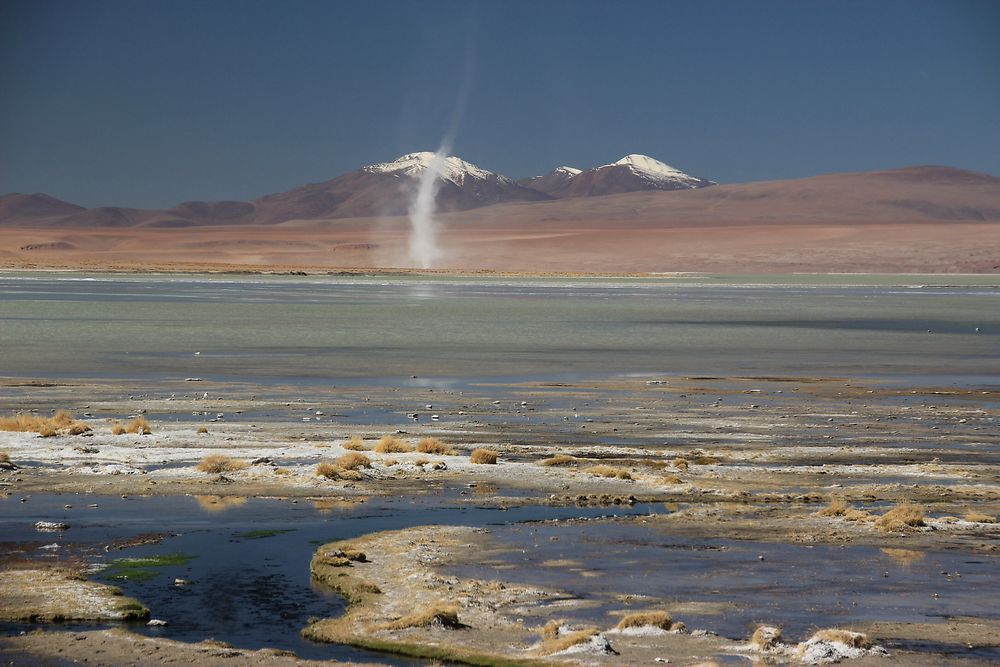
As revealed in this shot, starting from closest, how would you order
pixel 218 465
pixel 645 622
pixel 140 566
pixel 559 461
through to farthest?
pixel 645 622 → pixel 140 566 → pixel 218 465 → pixel 559 461

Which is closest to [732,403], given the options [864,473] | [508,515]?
[864,473]

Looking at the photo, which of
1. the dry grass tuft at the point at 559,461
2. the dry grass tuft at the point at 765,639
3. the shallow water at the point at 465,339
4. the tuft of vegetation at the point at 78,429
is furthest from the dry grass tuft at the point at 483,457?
the shallow water at the point at 465,339

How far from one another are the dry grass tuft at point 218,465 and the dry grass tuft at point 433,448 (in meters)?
2.38

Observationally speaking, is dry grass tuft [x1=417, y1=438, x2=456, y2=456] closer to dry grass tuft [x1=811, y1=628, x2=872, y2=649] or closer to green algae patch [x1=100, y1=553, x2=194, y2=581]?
green algae patch [x1=100, y1=553, x2=194, y2=581]

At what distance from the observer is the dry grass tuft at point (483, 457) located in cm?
1764

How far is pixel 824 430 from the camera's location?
21.5m

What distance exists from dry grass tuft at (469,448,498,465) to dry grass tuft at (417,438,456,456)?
64 centimetres

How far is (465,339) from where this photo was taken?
4222 cm

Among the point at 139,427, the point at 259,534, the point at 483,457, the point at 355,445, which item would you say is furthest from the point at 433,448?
the point at 259,534

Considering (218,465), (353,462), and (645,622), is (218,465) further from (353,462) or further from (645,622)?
(645,622)

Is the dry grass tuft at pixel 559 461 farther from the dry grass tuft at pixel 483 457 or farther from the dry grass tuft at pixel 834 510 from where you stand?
the dry grass tuft at pixel 834 510

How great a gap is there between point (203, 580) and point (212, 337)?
30473 mm

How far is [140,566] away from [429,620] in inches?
117

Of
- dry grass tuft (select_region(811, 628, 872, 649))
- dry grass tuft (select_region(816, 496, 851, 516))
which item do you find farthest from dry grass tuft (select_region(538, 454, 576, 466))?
dry grass tuft (select_region(811, 628, 872, 649))
